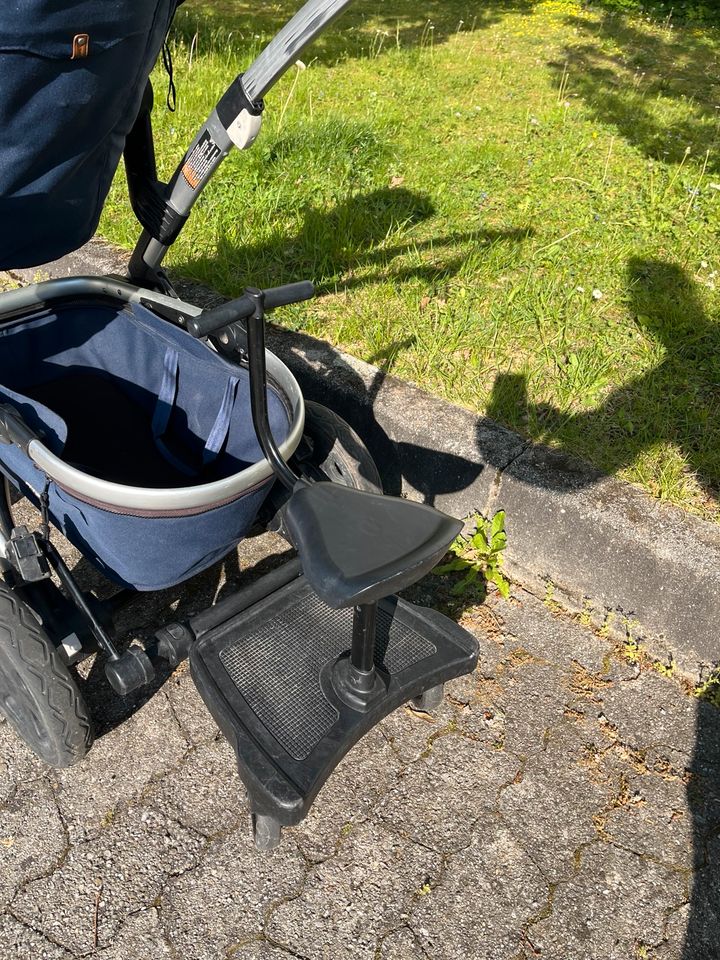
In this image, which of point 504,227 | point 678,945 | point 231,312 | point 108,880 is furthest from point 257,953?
point 504,227

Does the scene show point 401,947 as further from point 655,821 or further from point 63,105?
point 63,105

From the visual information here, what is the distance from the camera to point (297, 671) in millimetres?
1899

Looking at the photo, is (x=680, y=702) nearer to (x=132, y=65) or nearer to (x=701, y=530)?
(x=701, y=530)

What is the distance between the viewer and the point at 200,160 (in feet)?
7.03

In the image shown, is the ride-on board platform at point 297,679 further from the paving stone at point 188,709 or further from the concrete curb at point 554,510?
the concrete curb at point 554,510

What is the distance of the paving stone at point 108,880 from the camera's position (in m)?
1.69

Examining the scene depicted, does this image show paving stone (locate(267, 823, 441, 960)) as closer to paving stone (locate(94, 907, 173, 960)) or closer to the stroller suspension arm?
paving stone (locate(94, 907, 173, 960))

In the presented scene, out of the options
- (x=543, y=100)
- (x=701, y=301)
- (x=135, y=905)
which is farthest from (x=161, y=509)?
(x=543, y=100)

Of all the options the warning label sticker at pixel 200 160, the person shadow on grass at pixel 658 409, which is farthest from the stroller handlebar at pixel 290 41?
the person shadow on grass at pixel 658 409

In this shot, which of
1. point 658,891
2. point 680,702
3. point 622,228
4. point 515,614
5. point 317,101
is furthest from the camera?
point 317,101

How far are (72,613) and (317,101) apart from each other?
12.3 feet

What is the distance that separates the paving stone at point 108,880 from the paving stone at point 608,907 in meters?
0.81

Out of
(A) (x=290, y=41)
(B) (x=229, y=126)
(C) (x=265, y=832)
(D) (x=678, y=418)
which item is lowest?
(C) (x=265, y=832)

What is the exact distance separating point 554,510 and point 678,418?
2.03 feet
